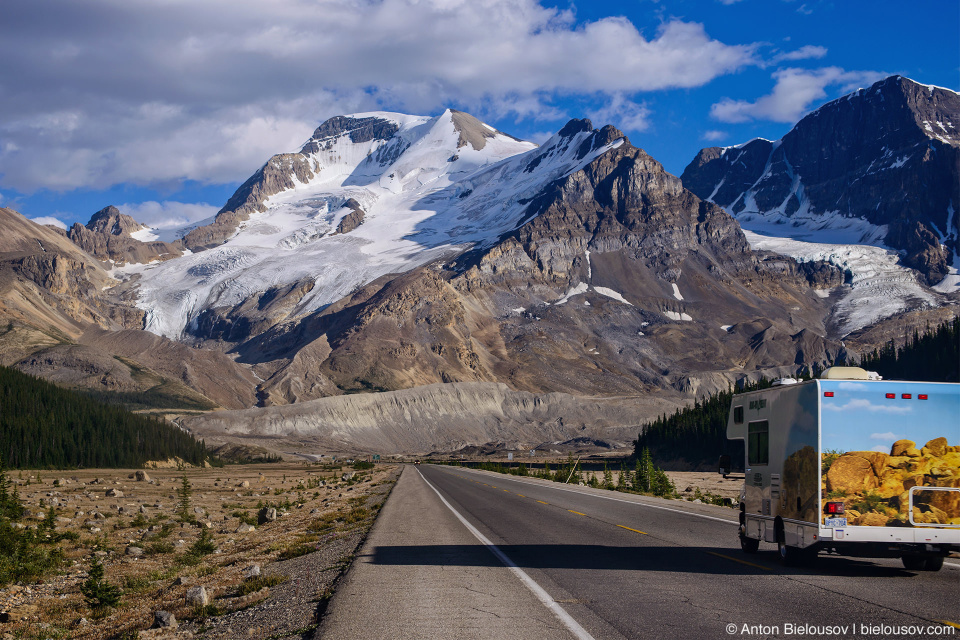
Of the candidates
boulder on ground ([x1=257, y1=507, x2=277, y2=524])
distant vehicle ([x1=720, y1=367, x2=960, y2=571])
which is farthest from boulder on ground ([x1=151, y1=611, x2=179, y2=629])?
boulder on ground ([x1=257, y1=507, x2=277, y2=524])

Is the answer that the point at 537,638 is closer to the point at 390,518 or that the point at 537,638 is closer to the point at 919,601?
the point at 919,601

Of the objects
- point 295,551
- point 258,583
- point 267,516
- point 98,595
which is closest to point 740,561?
point 258,583

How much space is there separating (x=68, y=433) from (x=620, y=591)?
90.7 m

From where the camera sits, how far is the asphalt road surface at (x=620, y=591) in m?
9.48

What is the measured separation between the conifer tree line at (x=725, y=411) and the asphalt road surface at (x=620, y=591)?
86.6 meters

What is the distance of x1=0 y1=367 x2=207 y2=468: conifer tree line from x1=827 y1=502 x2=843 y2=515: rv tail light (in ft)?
270

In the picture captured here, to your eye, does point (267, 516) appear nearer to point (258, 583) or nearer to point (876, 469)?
point (258, 583)

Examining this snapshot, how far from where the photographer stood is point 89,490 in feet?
156

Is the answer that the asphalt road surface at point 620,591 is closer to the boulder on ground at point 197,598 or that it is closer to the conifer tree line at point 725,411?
the boulder on ground at point 197,598

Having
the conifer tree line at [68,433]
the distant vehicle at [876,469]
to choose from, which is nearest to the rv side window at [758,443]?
the distant vehicle at [876,469]

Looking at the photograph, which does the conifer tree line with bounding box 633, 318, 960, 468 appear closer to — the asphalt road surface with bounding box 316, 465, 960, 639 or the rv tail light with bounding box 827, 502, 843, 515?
the asphalt road surface with bounding box 316, 465, 960, 639

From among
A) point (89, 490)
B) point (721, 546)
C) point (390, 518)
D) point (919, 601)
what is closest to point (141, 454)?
point (89, 490)

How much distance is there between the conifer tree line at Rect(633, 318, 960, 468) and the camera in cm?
10269

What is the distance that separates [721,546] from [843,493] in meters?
5.17
